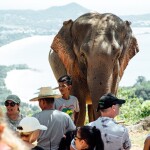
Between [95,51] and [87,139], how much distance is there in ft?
13.7

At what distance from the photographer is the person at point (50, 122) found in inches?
225

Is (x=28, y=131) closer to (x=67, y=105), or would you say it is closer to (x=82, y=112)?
(x=67, y=105)

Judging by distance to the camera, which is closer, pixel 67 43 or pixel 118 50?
pixel 118 50

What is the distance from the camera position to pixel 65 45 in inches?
384

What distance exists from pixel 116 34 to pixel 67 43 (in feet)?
3.34

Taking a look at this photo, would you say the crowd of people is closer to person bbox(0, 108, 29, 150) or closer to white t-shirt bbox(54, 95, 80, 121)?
person bbox(0, 108, 29, 150)

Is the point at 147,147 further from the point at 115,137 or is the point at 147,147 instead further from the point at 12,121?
the point at 12,121

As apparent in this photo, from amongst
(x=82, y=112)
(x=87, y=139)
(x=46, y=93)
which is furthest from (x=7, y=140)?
(x=82, y=112)

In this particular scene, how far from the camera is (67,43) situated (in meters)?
9.76

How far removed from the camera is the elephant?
847cm

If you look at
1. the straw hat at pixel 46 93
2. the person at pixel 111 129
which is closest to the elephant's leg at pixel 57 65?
the straw hat at pixel 46 93

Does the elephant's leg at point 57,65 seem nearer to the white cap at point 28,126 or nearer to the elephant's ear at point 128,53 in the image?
the elephant's ear at point 128,53

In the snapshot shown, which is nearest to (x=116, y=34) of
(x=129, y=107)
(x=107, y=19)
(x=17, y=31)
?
(x=107, y=19)

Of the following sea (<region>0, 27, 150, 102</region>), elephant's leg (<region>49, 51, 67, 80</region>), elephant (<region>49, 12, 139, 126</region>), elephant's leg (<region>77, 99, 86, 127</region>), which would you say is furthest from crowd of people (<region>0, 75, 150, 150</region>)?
sea (<region>0, 27, 150, 102</region>)
